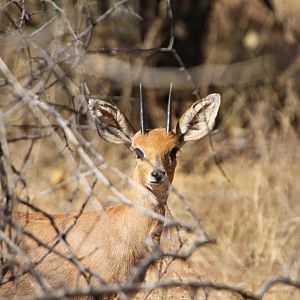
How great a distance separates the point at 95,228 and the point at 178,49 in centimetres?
560

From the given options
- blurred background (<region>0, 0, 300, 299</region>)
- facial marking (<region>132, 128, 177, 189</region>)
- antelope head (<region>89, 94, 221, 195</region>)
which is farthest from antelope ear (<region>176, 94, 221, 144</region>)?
blurred background (<region>0, 0, 300, 299</region>)

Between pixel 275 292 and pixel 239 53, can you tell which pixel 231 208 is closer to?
pixel 275 292

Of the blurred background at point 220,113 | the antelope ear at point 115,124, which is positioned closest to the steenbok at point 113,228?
the antelope ear at point 115,124

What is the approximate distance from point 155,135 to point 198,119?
420 mm

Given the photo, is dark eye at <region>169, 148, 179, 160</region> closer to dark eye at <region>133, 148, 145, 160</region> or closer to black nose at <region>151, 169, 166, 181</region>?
dark eye at <region>133, 148, 145, 160</region>

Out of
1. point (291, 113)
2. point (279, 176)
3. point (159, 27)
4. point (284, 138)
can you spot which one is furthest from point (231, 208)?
point (159, 27)

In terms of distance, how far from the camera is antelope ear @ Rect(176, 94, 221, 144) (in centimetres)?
593

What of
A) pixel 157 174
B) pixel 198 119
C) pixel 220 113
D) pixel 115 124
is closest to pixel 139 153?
pixel 115 124

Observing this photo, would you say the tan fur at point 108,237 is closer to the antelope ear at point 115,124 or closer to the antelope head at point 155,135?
the antelope head at point 155,135

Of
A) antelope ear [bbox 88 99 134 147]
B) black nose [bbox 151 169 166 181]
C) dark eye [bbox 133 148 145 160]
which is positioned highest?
antelope ear [bbox 88 99 134 147]

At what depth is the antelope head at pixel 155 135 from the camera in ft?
18.0

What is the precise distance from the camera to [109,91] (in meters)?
9.85

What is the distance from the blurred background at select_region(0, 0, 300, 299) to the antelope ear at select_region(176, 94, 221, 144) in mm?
515

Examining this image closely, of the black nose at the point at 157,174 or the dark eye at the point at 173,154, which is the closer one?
the black nose at the point at 157,174
